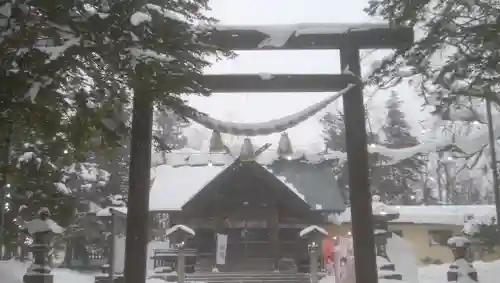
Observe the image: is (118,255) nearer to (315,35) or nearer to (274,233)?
(315,35)

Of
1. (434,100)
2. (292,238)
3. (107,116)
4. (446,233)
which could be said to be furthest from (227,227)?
(107,116)

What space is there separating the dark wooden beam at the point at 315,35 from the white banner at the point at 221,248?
52.8 ft

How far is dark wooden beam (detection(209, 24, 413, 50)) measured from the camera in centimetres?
702

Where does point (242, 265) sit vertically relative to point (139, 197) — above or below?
below

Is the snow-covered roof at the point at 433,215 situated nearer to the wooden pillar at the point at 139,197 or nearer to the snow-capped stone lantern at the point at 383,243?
the snow-capped stone lantern at the point at 383,243

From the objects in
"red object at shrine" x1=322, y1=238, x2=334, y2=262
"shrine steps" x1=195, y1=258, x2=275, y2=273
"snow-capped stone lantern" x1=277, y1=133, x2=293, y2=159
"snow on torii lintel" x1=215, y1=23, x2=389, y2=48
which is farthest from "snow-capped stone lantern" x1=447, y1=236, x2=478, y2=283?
"snow on torii lintel" x1=215, y1=23, x2=389, y2=48

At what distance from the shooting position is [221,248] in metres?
21.9

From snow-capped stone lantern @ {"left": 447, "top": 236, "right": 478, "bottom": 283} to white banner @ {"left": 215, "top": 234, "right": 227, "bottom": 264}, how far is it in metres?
9.57

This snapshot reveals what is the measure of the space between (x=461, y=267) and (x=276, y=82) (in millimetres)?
13815

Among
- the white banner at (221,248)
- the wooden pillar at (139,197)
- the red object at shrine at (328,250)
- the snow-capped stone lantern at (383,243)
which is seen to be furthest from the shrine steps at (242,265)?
the wooden pillar at (139,197)

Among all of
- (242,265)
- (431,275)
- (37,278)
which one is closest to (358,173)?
(37,278)

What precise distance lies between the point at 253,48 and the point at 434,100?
3065 mm

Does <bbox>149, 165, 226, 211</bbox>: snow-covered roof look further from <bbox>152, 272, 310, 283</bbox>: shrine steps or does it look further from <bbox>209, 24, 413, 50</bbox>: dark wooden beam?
<bbox>209, 24, 413, 50</bbox>: dark wooden beam

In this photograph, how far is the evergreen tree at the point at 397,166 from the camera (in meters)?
29.6
